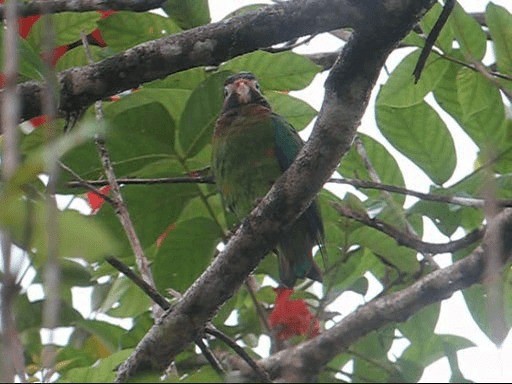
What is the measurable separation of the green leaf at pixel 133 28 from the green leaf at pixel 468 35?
82cm

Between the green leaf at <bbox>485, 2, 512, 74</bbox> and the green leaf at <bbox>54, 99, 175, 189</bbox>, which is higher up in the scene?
the green leaf at <bbox>485, 2, 512, 74</bbox>

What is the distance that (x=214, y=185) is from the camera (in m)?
3.49

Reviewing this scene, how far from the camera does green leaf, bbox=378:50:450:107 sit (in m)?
3.17

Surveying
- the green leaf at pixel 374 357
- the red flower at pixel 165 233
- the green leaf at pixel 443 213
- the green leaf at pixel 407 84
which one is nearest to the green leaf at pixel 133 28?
the red flower at pixel 165 233

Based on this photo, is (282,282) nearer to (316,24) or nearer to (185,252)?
(185,252)

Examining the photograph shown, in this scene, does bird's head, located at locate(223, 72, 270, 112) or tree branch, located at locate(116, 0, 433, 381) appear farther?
bird's head, located at locate(223, 72, 270, 112)

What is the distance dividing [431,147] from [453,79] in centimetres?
29

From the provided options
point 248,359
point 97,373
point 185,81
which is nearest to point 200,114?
point 185,81

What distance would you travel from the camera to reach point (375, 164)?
3.32 m

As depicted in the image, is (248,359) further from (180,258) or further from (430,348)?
(180,258)

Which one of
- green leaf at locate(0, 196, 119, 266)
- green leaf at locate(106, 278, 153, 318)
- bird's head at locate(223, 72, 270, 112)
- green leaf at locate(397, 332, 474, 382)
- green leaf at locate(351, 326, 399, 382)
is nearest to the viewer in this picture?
green leaf at locate(0, 196, 119, 266)

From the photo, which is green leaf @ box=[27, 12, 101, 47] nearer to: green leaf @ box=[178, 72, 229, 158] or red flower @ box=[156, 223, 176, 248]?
green leaf @ box=[178, 72, 229, 158]

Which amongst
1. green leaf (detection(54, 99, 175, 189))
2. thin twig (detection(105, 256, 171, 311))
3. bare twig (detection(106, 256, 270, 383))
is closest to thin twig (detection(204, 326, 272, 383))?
bare twig (detection(106, 256, 270, 383))

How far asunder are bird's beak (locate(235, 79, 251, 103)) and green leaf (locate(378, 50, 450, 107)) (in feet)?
2.34
